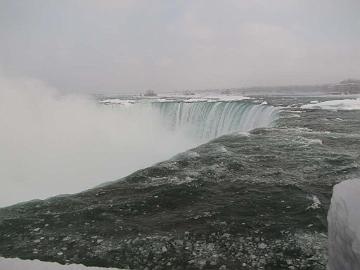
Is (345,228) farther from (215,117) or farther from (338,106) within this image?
(338,106)

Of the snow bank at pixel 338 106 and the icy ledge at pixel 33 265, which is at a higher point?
the snow bank at pixel 338 106

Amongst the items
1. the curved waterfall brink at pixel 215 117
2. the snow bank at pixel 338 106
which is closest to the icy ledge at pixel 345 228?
the curved waterfall brink at pixel 215 117

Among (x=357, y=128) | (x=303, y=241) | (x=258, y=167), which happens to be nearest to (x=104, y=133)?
(x=357, y=128)

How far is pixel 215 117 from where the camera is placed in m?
29.4

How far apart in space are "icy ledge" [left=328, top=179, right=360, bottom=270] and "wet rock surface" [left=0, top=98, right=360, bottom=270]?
1.54 metres

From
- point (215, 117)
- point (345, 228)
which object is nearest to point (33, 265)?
point (345, 228)

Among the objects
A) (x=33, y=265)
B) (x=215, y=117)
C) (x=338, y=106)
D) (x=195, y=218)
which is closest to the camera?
(x=33, y=265)

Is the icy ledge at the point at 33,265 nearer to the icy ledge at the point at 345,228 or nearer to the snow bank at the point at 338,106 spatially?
the icy ledge at the point at 345,228

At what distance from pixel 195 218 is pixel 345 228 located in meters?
3.62

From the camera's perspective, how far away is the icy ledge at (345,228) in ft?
8.40

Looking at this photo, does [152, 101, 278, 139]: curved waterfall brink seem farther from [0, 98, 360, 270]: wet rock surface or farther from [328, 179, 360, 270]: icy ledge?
[328, 179, 360, 270]: icy ledge

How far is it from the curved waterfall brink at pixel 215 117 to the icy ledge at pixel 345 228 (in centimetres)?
1902

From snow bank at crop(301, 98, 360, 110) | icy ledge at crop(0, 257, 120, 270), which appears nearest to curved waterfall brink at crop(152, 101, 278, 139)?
snow bank at crop(301, 98, 360, 110)

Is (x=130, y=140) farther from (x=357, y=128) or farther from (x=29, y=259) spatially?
(x=29, y=259)
